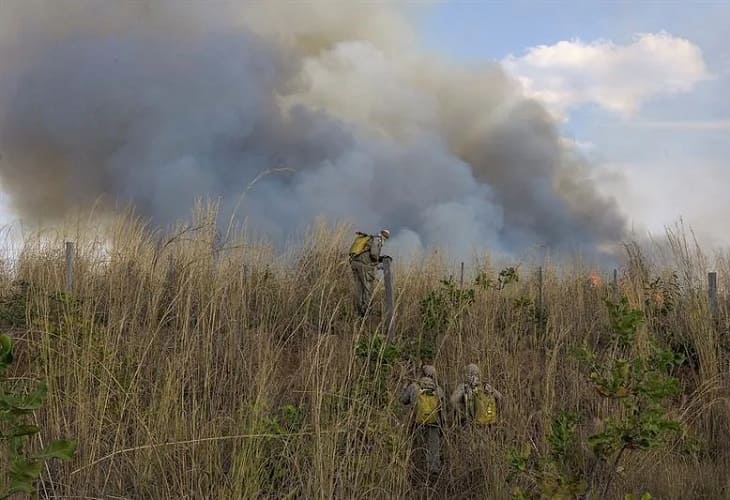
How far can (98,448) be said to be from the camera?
9.98 ft

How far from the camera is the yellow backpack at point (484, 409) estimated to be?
374 cm

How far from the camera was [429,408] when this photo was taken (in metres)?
3.65

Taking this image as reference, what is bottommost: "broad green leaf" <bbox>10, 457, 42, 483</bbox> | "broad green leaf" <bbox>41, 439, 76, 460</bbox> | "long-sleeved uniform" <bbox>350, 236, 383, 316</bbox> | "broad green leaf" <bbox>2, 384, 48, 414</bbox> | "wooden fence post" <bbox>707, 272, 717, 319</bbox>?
"broad green leaf" <bbox>10, 457, 42, 483</bbox>

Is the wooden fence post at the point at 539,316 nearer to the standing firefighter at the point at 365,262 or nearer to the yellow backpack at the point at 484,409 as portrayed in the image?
the standing firefighter at the point at 365,262

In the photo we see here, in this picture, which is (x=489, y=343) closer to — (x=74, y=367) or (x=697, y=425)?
(x=697, y=425)

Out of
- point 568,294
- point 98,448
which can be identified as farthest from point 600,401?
point 568,294

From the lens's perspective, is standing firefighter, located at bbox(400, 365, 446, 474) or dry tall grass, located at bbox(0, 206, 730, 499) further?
standing firefighter, located at bbox(400, 365, 446, 474)

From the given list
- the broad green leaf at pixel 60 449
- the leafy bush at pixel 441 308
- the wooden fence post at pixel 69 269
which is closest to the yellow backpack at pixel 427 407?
the leafy bush at pixel 441 308

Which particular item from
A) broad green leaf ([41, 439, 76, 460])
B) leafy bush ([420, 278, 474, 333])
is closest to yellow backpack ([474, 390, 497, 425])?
leafy bush ([420, 278, 474, 333])

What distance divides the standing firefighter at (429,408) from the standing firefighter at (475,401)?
11 cm

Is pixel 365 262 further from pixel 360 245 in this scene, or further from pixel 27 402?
pixel 27 402

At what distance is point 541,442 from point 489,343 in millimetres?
1202

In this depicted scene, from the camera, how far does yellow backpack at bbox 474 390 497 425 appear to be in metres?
3.74

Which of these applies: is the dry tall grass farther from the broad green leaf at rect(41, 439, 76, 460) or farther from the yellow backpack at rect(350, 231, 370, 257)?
the yellow backpack at rect(350, 231, 370, 257)
